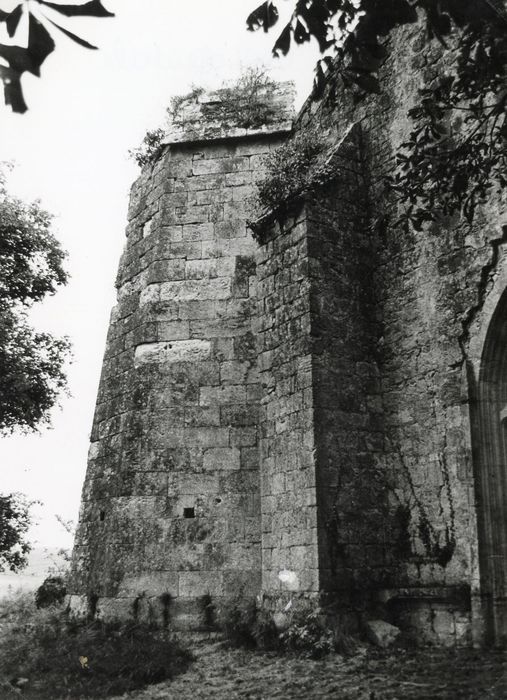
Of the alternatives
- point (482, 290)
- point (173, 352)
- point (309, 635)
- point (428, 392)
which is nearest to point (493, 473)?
point (428, 392)

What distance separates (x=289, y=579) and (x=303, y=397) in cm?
159

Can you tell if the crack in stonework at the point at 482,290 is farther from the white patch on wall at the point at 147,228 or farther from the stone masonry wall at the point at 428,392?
the white patch on wall at the point at 147,228

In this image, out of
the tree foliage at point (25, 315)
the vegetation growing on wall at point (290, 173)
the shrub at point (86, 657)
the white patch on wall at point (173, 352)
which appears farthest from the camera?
the tree foliage at point (25, 315)

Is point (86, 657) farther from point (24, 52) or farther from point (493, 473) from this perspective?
point (24, 52)

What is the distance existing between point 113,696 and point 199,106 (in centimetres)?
639

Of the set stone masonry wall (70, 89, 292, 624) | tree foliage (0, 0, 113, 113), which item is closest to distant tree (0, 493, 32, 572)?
stone masonry wall (70, 89, 292, 624)

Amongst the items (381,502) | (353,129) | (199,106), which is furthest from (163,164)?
(381,502)

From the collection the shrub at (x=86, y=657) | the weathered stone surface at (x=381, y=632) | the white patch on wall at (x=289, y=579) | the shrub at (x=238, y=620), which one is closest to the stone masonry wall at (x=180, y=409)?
the shrub at (x=238, y=620)

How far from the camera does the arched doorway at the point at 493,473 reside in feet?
19.2

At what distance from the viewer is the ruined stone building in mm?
6277

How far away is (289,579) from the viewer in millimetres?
6379

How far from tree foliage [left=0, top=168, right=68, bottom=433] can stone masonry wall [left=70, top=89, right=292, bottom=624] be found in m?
5.01

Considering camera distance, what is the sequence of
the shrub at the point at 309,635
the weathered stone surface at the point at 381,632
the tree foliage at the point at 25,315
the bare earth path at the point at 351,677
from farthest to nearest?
the tree foliage at the point at 25,315 < the weathered stone surface at the point at 381,632 < the shrub at the point at 309,635 < the bare earth path at the point at 351,677

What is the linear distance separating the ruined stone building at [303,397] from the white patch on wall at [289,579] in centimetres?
3
